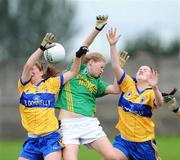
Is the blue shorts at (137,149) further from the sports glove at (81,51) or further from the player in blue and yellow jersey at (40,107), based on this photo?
the sports glove at (81,51)

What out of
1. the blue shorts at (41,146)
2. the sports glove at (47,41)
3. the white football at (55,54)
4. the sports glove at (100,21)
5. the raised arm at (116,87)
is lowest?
the blue shorts at (41,146)

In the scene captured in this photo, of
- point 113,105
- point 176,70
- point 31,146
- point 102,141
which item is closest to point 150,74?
point 102,141

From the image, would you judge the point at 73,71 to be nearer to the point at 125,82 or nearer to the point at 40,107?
the point at 40,107

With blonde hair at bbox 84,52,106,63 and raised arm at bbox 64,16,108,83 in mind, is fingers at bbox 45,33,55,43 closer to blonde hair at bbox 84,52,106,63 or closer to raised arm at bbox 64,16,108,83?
raised arm at bbox 64,16,108,83

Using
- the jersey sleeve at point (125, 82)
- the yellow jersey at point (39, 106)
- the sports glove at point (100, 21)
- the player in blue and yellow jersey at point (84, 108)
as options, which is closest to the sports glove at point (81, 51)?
the player in blue and yellow jersey at point (84, 108)

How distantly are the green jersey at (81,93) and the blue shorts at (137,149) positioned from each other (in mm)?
672

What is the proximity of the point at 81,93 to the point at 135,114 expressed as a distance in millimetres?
875

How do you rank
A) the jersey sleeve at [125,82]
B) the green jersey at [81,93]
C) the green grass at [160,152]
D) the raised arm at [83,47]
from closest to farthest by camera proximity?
the raised arm at [83,47]
the green jersey at [81,93]
the jersey sleeve at [125,82]
the green grass at [160,152]

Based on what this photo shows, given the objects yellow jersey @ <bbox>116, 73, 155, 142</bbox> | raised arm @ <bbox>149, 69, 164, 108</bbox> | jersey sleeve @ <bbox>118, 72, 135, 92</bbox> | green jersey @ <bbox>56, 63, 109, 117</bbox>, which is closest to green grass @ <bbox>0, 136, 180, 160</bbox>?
yellow jersey @ <bbox>116, 73, 155, 142</bbox>

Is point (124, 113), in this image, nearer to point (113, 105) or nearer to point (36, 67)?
point (36, 67)

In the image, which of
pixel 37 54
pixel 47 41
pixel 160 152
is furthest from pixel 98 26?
pixel 160 152

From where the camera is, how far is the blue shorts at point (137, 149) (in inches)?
469

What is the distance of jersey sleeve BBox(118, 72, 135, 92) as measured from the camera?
1188 cm

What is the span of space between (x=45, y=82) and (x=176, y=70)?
21808mm
